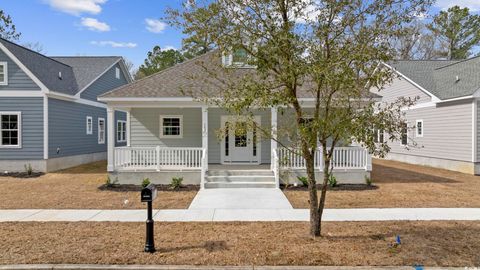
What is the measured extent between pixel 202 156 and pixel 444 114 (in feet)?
41.6

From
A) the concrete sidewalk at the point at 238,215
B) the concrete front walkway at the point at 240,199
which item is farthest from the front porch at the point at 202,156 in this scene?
the concrete sidewalk at the point at 238,215

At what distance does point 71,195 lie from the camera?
9.61 metres

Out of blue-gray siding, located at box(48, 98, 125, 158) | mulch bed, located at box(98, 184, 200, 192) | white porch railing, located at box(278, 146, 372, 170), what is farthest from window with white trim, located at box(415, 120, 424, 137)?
blue-gray siding, located at box(48, 98, 125, 158)

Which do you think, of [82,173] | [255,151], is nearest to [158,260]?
[255,151]

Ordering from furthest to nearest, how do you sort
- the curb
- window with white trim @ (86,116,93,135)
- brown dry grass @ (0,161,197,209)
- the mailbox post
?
window with white trim @ (86,116,93,135)
brown dry grass @ (0,161,197,209)
the mailbox post
the curb

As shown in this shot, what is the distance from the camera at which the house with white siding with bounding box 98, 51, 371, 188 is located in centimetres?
1105

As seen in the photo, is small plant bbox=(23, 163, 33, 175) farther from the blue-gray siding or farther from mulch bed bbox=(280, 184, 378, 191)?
mulch bed bbox=(280, 184, 378, 191)

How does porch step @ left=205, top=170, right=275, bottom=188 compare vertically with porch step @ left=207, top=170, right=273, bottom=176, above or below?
below

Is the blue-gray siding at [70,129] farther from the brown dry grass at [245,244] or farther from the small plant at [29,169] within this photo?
the brown dry grass at [245,244]

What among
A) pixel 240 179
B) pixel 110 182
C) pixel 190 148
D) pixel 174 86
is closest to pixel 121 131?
pixel 174 86

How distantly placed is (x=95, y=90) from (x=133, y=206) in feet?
43.6

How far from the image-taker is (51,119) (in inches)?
584

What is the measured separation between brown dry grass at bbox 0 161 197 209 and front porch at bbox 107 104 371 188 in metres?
1.16

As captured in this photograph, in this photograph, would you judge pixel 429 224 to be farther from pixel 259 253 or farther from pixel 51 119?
pixel 51 119
